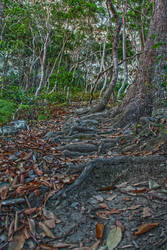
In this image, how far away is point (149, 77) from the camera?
426 cm

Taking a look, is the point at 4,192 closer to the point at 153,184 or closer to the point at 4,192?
the point at 4,192

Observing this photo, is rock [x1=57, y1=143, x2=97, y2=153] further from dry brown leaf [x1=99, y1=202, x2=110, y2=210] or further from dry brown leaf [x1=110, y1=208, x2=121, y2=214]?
dry brown leaf [x1=110, y1=208, x2=121, y2=214]

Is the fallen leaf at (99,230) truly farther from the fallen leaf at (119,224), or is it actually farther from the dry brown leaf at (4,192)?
the dry brown leaf at (4,192)

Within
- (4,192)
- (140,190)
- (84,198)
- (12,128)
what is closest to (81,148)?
(84,198)

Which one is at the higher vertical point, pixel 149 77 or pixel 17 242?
pixel 149 77

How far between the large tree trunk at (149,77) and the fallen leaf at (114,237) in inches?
112

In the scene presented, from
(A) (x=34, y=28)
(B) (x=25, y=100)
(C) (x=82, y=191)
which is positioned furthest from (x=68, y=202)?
(A) (x=34, y=28)

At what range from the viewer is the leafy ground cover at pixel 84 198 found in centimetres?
173

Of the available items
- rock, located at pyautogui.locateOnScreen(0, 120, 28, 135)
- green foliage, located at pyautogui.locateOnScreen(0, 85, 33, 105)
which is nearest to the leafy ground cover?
rock, located at pyautogui.locateOnScreen(0, 120, 28, 135)

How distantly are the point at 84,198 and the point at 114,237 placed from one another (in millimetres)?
634

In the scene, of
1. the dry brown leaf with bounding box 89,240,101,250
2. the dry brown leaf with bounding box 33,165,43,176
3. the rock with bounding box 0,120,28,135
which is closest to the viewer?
the dry brown leaf with bounding box 89,240,101,250

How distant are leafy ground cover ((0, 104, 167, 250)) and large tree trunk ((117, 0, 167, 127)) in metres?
0.86

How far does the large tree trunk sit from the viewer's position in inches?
165

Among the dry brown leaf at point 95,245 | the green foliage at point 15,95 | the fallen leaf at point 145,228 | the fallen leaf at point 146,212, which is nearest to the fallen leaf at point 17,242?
the dry brown leaf at point 95,245
